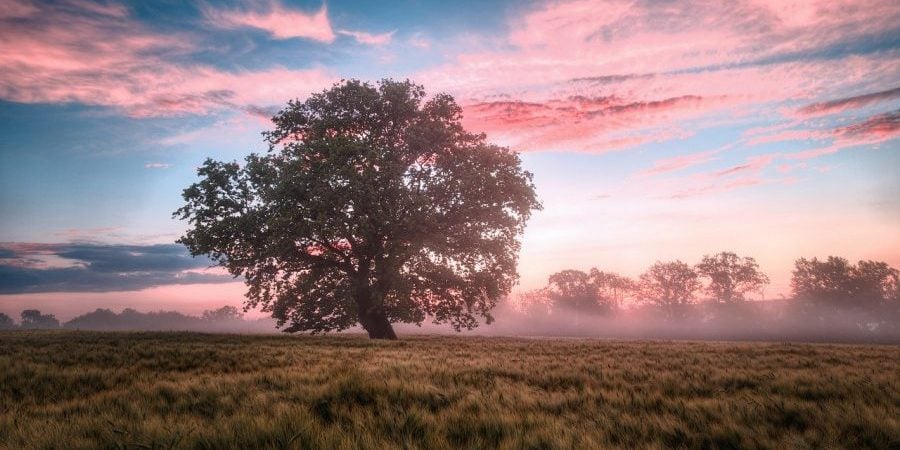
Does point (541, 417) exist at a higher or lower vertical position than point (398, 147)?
lower

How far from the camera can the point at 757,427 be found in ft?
14.8

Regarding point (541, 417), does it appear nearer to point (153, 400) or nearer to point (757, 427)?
point (757, 427)

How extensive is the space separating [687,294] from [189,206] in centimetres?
11301

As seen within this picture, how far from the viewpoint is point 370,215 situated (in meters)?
22.5

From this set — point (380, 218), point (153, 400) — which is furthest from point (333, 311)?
point (153, 400)

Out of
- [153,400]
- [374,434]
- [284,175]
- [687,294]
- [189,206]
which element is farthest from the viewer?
[687,294]

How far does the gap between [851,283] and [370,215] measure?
Answer: 119 metres

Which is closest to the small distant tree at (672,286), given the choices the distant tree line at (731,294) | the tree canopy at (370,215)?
the distant tree line at (731,294)

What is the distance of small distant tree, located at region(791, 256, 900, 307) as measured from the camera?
94.4 meters

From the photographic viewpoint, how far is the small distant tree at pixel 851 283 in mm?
94438

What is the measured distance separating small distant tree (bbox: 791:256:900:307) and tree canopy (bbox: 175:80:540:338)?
10813 cm

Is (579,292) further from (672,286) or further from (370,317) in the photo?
(370,317)

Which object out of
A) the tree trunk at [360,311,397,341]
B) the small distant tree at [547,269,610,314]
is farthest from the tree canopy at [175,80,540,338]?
the small distant tree at [547,269,610,314]

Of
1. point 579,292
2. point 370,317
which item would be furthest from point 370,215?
point 579,292
